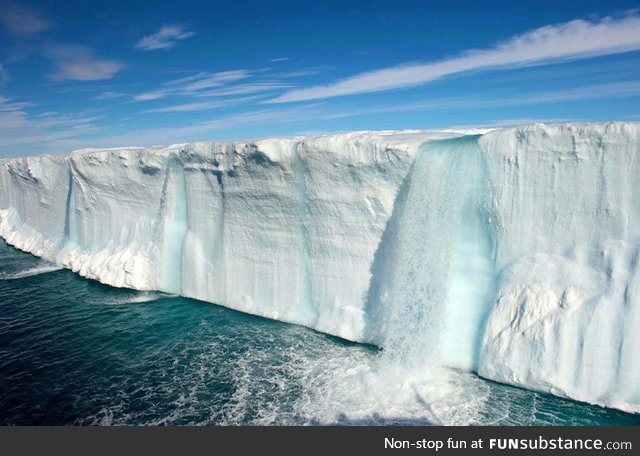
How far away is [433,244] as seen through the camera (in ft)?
34.2

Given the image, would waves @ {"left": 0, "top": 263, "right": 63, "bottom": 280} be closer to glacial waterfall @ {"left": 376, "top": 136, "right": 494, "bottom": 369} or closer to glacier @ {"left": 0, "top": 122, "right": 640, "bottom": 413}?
glacier @ {"left": 0, "top": 122, "right": 640, "bottom": 413}

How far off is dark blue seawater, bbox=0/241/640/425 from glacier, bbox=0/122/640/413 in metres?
0.65

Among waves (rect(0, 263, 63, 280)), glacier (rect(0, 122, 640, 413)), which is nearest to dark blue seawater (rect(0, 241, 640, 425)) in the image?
glacier (rect(0, 122, 640, 413))

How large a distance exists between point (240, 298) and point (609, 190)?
34.4 ft

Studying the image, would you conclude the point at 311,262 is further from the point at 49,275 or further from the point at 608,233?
the point at 49,275

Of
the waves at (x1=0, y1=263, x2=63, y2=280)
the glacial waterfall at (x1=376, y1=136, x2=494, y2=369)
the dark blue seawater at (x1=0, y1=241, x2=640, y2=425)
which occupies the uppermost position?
the glacial waterfall at (x1=376, y1=136, x2=494, y2=369)

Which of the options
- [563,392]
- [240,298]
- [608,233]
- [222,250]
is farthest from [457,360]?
[222,250]

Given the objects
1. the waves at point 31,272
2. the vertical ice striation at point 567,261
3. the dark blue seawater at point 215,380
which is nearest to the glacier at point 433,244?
the vertical ice striation at point 567,261

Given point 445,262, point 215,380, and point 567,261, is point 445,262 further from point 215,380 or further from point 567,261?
point 215,380

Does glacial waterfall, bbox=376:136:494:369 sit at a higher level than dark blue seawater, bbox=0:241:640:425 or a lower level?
higher

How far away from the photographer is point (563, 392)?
8.77 metres

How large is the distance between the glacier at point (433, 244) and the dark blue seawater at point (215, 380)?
2.13 ft

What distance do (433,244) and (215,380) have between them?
6.15 m

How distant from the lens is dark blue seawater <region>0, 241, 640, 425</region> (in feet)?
28.5
